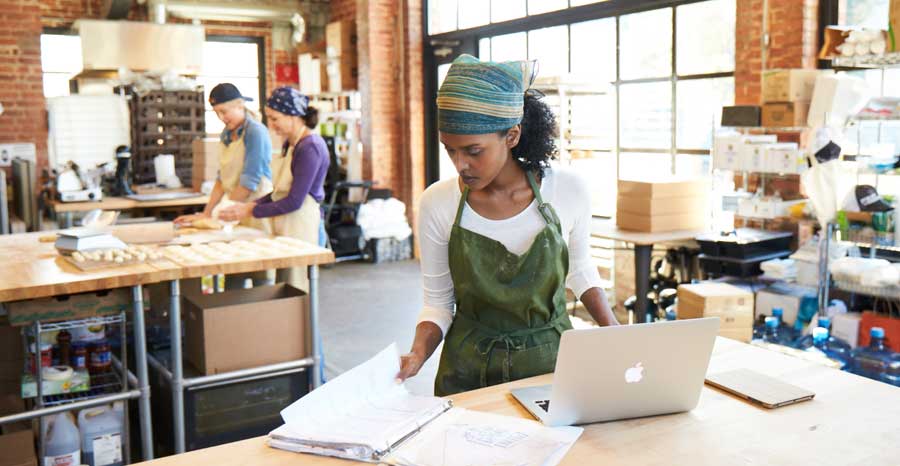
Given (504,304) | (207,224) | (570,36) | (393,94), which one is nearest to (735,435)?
(504,304)

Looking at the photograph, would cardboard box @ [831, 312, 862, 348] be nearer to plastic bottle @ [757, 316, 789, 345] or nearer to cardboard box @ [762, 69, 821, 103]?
plastic bottle @ [757, 316, 789, 345]

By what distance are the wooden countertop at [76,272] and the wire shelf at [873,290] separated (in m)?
2.43

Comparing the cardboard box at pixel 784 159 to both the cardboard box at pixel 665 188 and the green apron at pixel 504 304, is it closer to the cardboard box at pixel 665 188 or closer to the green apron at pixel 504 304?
the cardboard box at pixel 665 188

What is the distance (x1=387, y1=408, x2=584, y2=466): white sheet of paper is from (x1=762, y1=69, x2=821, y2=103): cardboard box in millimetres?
3265

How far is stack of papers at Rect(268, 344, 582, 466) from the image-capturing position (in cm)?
151

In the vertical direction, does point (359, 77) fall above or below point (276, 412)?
above

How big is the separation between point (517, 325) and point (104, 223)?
Answer: 9.87 ft

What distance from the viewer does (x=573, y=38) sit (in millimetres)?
6883

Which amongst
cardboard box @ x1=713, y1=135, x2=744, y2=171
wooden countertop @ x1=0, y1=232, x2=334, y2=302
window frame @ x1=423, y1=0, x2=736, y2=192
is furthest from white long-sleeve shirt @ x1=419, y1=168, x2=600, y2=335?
window frame @ x1=423, y1=0, x2=736, y2=192

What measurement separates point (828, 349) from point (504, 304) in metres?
2.61

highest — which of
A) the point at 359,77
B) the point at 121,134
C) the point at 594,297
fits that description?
the point at 359,77

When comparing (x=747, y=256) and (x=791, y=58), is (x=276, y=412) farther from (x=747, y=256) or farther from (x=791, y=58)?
(x=791, y=58)

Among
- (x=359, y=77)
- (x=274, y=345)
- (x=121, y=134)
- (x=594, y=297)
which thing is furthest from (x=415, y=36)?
(x=594, y=297)

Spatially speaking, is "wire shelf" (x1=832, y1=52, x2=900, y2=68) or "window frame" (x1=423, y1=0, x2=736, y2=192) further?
"window frame" (x1=423, y1=0, x2=736, y2=192)
